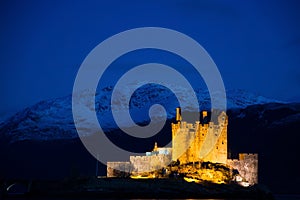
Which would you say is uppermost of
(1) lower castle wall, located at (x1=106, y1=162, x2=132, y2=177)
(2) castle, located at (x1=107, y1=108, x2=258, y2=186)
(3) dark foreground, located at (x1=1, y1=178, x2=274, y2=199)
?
(2) castle, located at (x1=107, y1=108, x2=258, y2=186)

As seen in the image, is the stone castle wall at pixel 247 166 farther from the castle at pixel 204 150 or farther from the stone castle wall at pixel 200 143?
the stone castle wall at pixel 200 143

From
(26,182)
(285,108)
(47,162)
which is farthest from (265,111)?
(26,182)

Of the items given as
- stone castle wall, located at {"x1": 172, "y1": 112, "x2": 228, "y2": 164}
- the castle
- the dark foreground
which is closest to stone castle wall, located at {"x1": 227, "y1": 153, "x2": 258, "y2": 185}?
the castle

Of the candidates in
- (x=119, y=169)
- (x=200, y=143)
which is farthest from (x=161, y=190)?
(x=119, y=169)

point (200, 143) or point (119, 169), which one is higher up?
point (200, 143)

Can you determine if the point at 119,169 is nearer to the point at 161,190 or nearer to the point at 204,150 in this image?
the point at 161,190

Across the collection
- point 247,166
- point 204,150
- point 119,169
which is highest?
point 204,150

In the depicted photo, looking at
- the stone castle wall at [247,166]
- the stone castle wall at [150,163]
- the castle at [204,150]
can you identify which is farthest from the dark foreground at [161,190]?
the stone castle wall at [150,163]

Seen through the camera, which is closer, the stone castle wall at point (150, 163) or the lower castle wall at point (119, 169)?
the stone castle wall at point (150, 163)

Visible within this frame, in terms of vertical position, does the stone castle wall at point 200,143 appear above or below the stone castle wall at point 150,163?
above

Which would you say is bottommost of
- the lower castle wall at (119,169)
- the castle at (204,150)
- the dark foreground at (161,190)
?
the dark foreground at (161,190)

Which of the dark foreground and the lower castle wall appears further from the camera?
the lower castle wall

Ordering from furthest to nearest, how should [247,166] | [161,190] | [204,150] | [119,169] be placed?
[119,169], [204,150], [247,166], [161,190]

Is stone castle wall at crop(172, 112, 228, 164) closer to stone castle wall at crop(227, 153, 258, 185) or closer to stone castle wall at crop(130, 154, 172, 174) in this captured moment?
stone castle wall at crop(227, 153, 258, 185)
